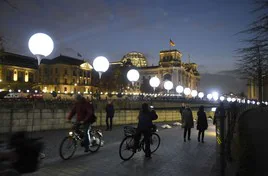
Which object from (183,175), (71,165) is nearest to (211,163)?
(183,175)

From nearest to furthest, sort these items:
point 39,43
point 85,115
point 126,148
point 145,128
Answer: point 126,148 < point 145,128 < point 85,115 < point 39,43

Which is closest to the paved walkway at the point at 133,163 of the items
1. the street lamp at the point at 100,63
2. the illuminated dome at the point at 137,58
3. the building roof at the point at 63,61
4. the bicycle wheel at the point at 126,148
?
the bicycle wheel at the point at 126,148

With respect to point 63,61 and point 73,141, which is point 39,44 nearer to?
point 73,141

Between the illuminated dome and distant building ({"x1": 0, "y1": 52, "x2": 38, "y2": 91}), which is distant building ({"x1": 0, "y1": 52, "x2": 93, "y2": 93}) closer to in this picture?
distant building ({"x1": 0, "y1": 52, "x2": 38, "y2": 91})

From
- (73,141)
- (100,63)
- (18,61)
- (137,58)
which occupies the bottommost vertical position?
(73,141)

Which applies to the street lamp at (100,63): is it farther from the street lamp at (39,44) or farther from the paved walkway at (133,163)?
the paved walkway at (133,163)

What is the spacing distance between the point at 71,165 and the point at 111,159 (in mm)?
1540

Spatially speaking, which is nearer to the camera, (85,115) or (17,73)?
(85,115)

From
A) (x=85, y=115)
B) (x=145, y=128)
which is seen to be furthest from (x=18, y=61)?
(x=145, y=128)

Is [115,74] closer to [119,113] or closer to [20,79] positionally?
[20,79]

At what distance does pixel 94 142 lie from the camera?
34.0ft

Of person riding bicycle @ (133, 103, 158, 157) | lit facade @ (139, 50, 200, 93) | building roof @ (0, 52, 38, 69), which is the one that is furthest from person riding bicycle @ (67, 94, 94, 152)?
lit facade @ (139, 50, 200, 93)

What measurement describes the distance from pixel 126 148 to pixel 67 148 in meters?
2.01

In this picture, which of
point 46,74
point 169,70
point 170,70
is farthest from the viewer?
point 169,70
